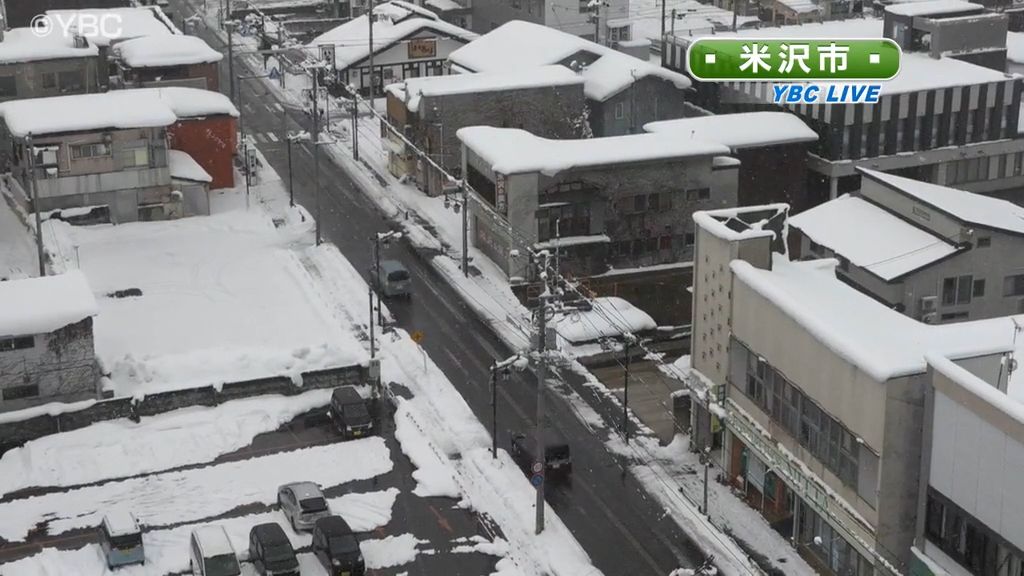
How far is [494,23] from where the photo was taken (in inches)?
4633

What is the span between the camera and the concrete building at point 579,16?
361ft

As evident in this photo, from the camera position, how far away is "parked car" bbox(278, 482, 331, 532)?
157 feet

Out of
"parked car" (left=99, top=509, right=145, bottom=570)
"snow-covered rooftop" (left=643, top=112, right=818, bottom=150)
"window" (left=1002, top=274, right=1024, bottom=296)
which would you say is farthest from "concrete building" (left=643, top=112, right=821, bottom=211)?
"parked car" (left=99, top=509, right=145, bottom=570)

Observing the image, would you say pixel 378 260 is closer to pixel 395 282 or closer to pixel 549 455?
pixel 395 282

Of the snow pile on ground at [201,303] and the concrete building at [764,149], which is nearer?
the snow pile on ground at [201,303]

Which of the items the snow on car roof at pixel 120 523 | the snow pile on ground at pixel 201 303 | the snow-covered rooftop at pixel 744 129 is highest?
the snow-covered rooftop at pixel 744 129

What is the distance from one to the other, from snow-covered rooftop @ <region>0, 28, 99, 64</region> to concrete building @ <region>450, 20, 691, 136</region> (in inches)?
967

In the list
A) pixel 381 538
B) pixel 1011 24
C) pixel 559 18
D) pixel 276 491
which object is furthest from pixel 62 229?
pixel 1011 24

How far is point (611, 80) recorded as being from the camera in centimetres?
8650

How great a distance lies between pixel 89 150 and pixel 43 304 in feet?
72.5

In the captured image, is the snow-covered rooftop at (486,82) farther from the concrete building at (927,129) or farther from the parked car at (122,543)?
the parked car at (122,543)

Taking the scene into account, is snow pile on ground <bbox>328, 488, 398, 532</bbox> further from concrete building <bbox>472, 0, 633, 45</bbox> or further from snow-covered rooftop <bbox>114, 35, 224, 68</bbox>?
concrete building <bbox>472, 0, 633, 45</bbox>

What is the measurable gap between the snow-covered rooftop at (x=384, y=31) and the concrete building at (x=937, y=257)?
161 feet

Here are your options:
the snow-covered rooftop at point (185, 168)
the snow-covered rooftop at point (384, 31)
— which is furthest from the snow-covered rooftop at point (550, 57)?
the snow-covered rooftop at point (185, 168)
